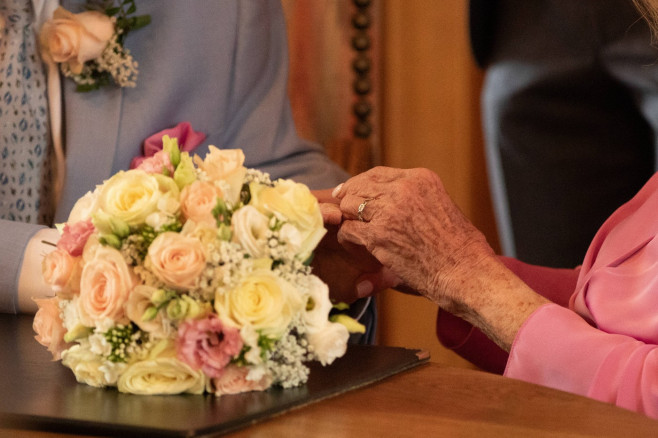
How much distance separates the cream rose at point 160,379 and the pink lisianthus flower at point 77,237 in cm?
12

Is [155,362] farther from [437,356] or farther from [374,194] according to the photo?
[437,356]

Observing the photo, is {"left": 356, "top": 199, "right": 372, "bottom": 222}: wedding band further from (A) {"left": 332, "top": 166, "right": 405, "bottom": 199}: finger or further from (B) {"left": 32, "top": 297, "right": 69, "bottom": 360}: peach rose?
(B) {"left": 32, "top": 297, "right": 69, "bottom": 360}: peach rose

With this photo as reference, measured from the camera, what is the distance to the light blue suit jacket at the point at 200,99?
1.44 meters

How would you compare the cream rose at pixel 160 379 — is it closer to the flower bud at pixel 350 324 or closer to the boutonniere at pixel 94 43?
the flower bud at pixel 350 324

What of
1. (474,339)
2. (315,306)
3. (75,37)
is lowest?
(474,339)

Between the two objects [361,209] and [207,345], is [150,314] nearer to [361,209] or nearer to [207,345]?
[207,345]

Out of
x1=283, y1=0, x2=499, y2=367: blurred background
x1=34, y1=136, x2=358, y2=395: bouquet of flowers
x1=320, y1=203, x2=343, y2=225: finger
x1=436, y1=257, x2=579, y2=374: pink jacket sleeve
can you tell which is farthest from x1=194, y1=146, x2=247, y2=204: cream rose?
x1=283, y1=0, x2=499, y2=367: blurred background

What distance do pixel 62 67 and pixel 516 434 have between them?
1.11 metres

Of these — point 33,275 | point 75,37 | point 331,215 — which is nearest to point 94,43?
point 75,37

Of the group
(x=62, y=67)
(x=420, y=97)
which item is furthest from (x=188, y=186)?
(x=420, y=97)

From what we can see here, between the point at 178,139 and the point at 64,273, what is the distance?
2.62 feet

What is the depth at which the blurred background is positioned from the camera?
6.79ft

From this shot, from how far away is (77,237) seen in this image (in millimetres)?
714

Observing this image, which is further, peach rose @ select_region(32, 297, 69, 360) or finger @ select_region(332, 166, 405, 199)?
finger @ select_region(332, 166, 405, 199)
